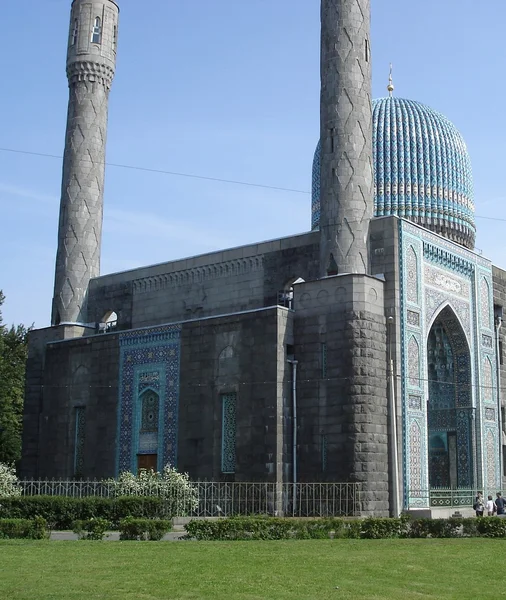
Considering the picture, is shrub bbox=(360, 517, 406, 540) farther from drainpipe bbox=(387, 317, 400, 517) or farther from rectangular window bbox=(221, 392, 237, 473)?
rectangular window bbox=(221, 392, 237, 473)

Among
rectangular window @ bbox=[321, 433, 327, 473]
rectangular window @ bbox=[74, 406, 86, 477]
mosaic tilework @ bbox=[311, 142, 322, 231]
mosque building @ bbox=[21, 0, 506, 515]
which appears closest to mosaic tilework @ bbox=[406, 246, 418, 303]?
mosque building @ bbox=[21, 0, 506, 515]

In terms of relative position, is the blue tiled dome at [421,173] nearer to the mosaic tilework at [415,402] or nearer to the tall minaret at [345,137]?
the tall minaret at [345,137]

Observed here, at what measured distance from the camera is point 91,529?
1529cm

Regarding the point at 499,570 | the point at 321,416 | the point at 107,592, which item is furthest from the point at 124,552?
the point at 321,416

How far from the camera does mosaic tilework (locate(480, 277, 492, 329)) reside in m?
26.6

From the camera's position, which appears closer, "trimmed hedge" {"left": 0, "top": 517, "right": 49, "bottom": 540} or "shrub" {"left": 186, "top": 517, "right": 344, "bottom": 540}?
"trimmed hedge" {"left": 0, "top": 517, "right": 49, "bottom": 540}

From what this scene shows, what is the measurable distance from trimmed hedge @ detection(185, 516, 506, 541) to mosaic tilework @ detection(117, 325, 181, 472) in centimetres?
798

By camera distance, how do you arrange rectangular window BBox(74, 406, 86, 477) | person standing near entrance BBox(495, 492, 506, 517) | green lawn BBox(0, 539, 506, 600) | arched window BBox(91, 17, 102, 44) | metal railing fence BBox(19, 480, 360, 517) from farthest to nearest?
1. arched window BBox(91, 17, 102, 44)
2. rectangular window BBox(74, 406, 86, 477)
3. person standing near entrance BBox(495, 492, 506, 517)
4. metal railing fence BBox(19, 480, 360, 517)
5. green lawn BBox(0, 539, 506, 600)

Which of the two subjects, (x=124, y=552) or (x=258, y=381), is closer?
(x=124, y=552)

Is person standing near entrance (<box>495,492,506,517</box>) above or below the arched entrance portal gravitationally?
below

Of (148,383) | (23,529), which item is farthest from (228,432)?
(23,529)

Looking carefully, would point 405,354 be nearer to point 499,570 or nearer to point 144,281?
point 144,281

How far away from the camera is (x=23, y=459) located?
2791 cm

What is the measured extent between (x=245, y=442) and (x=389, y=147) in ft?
39.8
